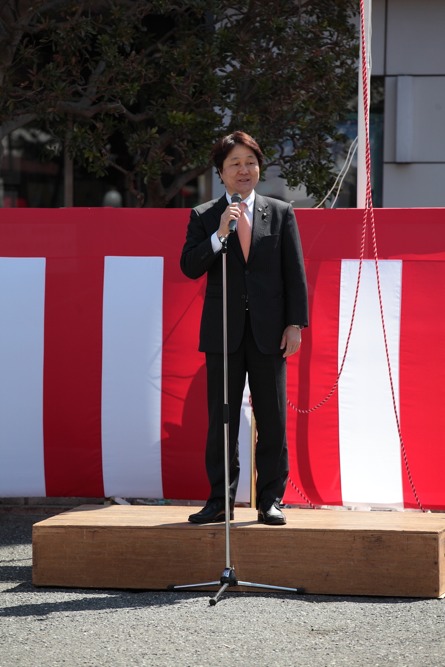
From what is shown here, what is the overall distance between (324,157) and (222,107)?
3.52ft

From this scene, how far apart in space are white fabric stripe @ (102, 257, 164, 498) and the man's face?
1.28m

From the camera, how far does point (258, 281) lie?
17.7ft

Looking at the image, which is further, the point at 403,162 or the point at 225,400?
the point at 403,162

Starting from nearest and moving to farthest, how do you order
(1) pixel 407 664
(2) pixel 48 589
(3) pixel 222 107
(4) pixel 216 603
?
(1) pixel 407 664, (4) pixel 216 603, (2) pixel 48 589, (3) pixel 222 107

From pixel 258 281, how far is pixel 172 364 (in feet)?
4.38

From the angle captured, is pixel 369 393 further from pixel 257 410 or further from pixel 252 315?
pixel 252 315

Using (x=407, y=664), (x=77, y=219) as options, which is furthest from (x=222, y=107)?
(x=407, y=664)

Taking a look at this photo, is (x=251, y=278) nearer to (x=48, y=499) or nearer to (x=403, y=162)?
(x=48, y=499)

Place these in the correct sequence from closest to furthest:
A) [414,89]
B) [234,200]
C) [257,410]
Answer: [234,200], [257,410], [414,89]

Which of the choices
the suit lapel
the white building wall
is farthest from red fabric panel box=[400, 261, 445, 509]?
the white building wall

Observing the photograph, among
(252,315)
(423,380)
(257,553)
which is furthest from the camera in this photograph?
(423,380)

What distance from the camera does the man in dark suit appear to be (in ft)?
17.7

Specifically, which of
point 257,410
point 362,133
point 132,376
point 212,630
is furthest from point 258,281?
point 362,133

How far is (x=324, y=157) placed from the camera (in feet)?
32.9
